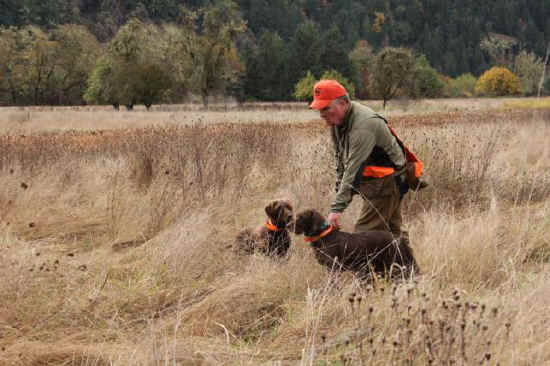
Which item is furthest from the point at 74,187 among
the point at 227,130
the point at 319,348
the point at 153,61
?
the point at 153,61

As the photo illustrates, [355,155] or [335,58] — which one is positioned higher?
[335,58]

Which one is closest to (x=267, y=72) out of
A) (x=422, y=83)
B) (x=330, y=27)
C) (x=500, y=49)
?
(x=422, y=83)

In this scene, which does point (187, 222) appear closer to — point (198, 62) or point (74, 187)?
point (74, 187)

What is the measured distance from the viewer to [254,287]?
384 centimetres

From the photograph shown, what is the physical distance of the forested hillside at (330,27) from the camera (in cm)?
7362

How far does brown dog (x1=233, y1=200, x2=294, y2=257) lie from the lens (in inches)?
182

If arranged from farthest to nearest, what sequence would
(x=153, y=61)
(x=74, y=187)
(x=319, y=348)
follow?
(x=153, y=61) < (x=74, y=187) < (x=319, y=348)

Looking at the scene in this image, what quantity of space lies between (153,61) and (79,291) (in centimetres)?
4083

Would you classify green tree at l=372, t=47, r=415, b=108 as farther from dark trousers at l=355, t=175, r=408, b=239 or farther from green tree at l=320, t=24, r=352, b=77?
dark trousers at l=355, t=175, r=408, b=239

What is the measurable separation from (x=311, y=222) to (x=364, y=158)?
0.63 meters

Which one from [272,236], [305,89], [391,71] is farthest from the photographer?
[305,89]

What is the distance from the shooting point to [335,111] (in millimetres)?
3951

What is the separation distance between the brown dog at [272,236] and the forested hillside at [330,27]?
64743mm

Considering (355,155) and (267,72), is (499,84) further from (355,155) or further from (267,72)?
(355,155)
